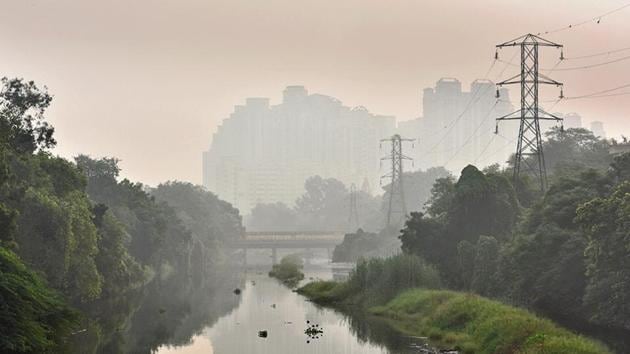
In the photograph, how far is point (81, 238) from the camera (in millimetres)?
73000

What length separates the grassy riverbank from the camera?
41812mm

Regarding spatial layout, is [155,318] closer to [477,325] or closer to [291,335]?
[291,335]

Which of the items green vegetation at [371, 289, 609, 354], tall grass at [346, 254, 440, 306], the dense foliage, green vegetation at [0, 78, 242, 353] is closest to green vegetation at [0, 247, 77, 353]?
green vegetation at [0, 78, 242, 353]

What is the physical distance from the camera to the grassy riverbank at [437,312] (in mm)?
41812

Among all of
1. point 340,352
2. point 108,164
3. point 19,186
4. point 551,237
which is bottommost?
point 340,352

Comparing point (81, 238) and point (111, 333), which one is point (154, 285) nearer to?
point (81, 238)

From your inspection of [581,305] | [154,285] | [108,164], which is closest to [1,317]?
[581,305]

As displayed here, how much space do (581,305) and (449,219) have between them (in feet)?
76.8

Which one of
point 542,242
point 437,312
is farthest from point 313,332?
point 542,242

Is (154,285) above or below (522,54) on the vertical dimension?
below

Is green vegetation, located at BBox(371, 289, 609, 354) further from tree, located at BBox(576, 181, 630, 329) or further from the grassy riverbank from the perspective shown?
tree, located at BBox(576, 181, 630, 329)

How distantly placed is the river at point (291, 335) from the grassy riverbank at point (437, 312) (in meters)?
2.15

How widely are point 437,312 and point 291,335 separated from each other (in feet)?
30.3

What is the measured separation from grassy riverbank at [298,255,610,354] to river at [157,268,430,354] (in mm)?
2150
